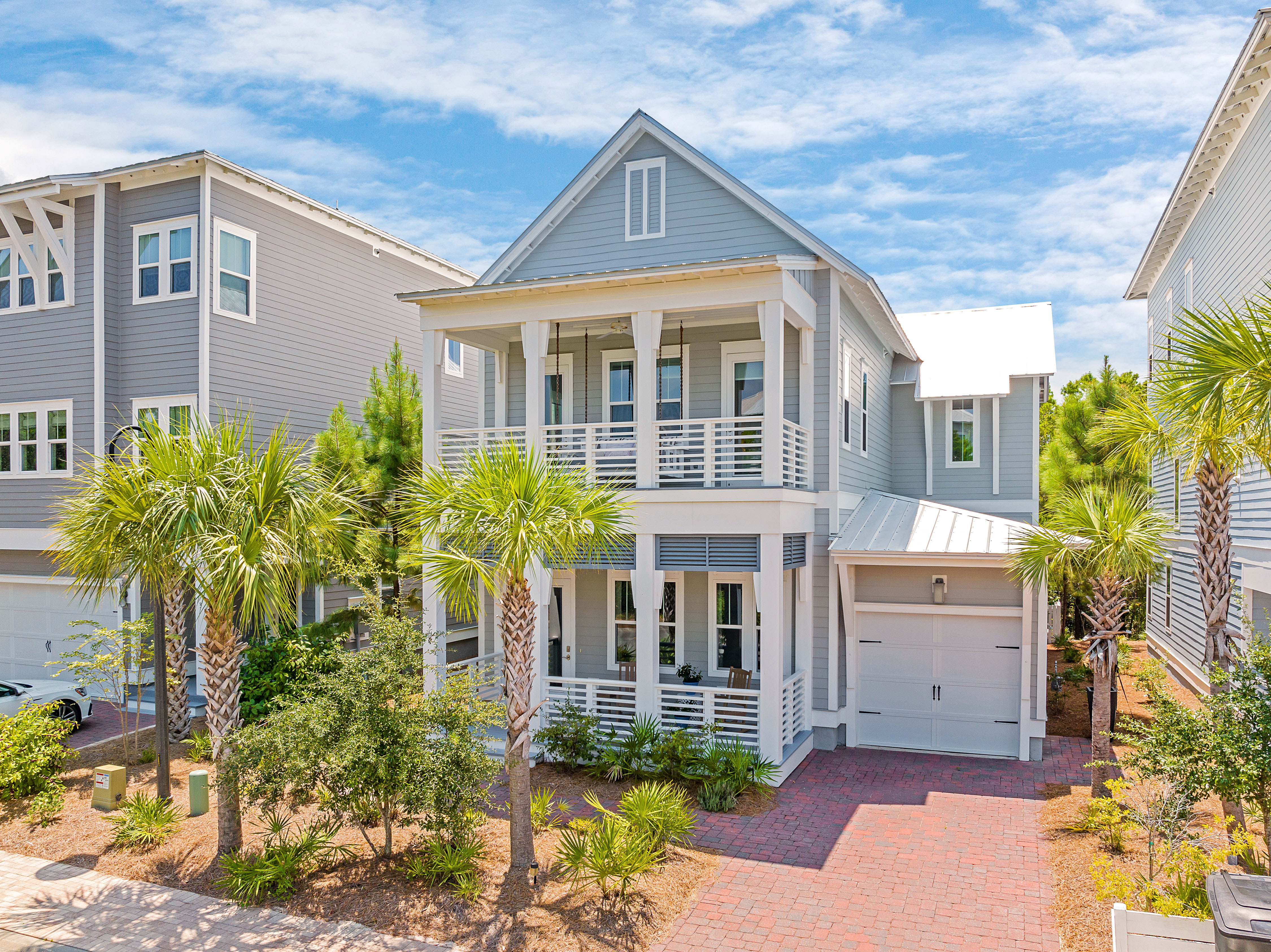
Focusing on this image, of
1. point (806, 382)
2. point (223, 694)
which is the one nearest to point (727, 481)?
point (806, 382)

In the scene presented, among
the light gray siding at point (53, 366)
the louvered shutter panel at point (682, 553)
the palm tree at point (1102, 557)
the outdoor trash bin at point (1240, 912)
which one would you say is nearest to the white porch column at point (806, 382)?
the louvered shutter panel at point (682, 553)

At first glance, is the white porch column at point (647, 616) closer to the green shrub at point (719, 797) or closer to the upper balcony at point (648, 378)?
the upper balcony at point (648, 378)

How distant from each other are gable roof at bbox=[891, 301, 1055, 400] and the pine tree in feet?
37.8

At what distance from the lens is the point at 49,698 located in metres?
15.1

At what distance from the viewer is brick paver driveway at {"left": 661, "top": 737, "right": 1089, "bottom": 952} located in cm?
819

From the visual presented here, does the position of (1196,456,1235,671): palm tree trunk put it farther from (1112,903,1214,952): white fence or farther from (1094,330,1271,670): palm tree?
(1112,903,1214,952): white fence

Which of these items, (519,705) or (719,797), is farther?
(719,797)

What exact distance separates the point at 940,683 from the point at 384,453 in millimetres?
11046

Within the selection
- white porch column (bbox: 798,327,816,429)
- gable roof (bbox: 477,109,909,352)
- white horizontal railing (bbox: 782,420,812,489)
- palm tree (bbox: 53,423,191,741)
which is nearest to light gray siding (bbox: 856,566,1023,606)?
white porch column (bbox: 798,327,816,429)

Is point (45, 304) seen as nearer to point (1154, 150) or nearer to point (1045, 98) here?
point (1045, 98)

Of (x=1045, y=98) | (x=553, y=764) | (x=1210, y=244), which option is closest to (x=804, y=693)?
(x=553, y=764)

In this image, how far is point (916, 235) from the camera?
1205 inches

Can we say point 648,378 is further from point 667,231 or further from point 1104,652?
point 1104,652

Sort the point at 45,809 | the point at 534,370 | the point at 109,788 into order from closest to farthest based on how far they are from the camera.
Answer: the point at 45,809 < the point at 109,788 < the point at 534,370
